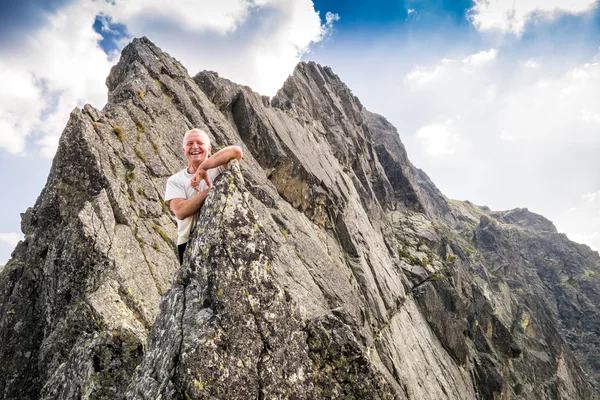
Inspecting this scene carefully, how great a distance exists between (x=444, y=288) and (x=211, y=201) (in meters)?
50.0

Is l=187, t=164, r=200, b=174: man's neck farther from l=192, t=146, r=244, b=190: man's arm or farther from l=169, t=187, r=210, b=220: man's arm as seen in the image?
l=169, t=187, r=210, b=220: man's arm

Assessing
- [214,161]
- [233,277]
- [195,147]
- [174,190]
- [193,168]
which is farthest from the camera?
[193,168]

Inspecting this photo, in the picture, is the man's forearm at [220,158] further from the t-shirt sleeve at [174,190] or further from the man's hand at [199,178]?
the t-shirt sleeve at [174,190]

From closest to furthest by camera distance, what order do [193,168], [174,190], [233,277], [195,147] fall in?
1. [233,277]
2. [195,147]
3. [174,190]
4. [193,168]

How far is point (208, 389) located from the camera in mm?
6133

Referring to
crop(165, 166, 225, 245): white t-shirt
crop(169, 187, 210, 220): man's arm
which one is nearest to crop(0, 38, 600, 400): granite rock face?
crop(169, 187, 210, 220): man's arm

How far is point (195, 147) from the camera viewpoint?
8156 millimetres

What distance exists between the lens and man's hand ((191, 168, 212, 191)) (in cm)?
807

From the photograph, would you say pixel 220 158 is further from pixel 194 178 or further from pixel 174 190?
pixel 174 190

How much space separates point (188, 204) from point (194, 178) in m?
0.67

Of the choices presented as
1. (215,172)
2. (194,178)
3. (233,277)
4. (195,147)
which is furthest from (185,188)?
(233,277)

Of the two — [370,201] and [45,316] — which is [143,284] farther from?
[370,201]

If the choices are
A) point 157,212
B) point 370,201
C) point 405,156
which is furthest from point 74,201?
point 405,156

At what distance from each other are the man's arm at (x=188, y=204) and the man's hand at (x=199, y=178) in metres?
0.18
